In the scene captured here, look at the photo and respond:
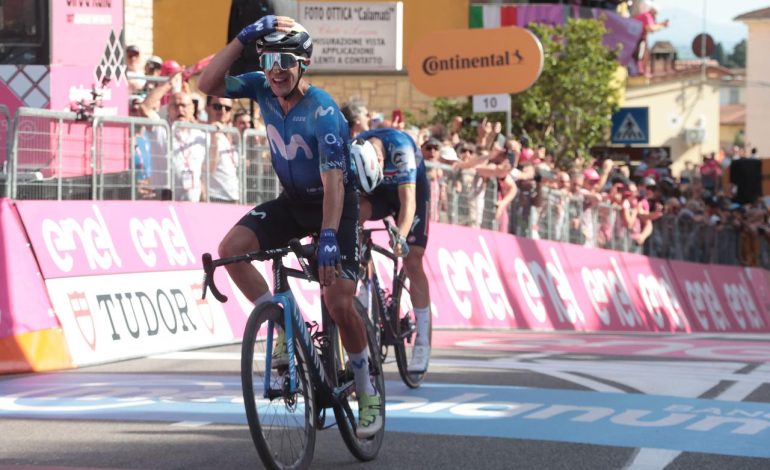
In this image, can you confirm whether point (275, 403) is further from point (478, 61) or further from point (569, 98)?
point (569, 98)

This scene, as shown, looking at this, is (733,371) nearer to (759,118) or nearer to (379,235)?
(379,235)

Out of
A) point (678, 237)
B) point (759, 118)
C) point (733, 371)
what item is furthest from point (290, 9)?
point (759, 118)

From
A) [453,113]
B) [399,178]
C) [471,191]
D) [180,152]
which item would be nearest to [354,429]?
[399,178]

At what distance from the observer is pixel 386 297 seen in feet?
33.7

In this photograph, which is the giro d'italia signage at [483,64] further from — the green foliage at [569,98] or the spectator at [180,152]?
the green foliage at [569,98]

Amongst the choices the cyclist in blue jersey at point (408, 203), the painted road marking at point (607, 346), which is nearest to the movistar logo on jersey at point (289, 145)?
the cyclist in blue jersey at point (408, 203)

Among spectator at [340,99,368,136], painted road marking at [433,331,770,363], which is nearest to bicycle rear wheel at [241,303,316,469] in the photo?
spectator at [340,99,368,136]

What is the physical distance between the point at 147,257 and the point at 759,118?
99.6 metres

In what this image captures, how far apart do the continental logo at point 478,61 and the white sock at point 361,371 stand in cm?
1781

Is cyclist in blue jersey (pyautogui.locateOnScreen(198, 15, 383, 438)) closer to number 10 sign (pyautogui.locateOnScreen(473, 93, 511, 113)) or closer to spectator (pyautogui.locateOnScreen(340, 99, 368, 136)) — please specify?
spectator (pyautogui.locateOnScreen(340, 99, 368, 136))

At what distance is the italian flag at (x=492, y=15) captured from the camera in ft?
153

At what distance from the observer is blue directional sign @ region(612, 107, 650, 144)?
40250 mm

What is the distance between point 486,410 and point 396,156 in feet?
6.53

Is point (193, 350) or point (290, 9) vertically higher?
point (290, 9)
